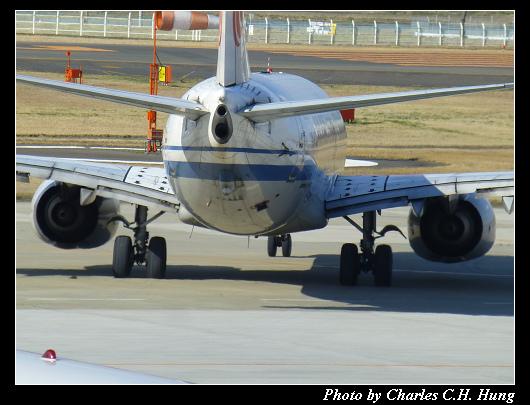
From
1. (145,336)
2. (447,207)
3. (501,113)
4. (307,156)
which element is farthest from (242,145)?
(501,113)

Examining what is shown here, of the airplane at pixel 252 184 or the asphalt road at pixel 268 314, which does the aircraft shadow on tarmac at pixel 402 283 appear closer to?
the asphalt road at pixel 268 314

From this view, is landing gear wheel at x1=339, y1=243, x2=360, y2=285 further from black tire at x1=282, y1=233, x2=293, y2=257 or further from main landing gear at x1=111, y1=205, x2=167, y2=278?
black tire at x1=282, y1=233, x2=293, y2=257

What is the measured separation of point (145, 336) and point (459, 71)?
5261 centimetres

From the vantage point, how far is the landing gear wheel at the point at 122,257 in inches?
870

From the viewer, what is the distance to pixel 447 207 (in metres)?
22.2

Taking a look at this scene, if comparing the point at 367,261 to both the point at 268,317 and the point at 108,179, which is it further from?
the point at 108,179

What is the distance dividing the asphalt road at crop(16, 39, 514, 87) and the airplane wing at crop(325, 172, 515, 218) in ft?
118

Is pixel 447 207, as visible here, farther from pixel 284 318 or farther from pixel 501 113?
pixel 501 113

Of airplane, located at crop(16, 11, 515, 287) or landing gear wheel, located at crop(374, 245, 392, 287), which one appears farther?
landing gear wheel, located at crop(374, 245, 392, 287)

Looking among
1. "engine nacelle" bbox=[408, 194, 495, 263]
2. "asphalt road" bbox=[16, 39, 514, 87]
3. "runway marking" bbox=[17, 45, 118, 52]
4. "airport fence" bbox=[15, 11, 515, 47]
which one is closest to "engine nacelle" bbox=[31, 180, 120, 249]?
"engine nacelle" bbox=[408, 194, 495, 263]

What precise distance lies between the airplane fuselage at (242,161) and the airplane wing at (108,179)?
2845 mm

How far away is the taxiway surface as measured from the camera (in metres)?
13.8

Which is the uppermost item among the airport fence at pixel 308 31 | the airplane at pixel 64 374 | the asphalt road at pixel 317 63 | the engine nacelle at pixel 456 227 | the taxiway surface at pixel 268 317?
the airport fence at pixel 308 31

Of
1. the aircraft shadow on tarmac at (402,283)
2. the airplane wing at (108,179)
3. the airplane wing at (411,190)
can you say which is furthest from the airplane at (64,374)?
the airplane wing at (411,190)
